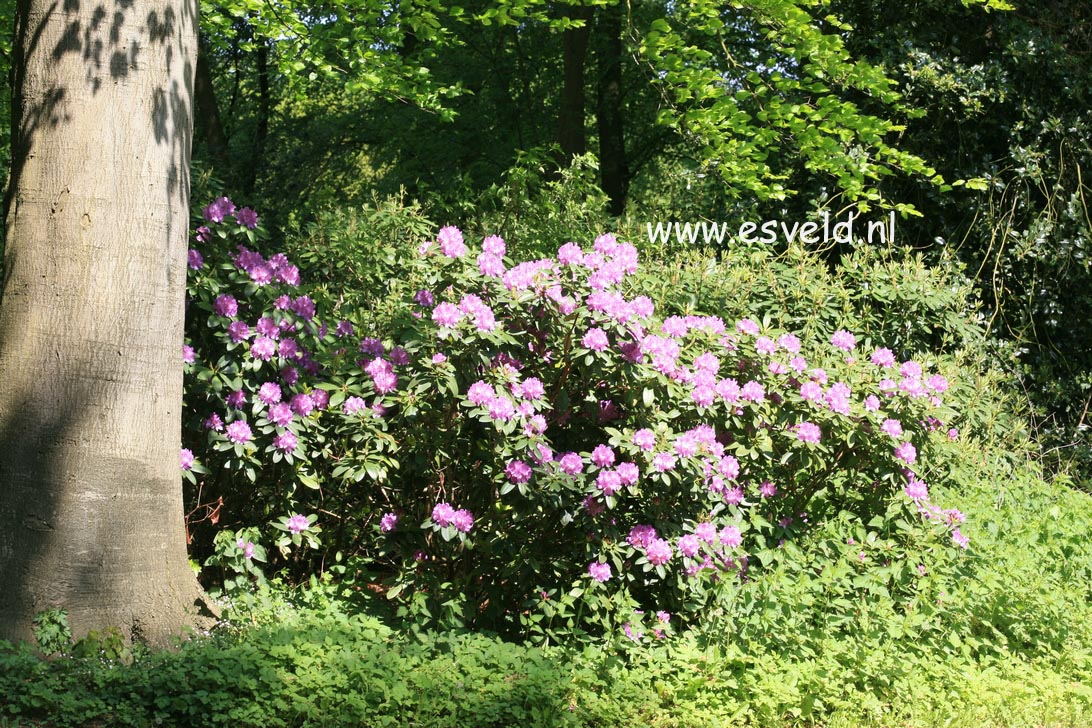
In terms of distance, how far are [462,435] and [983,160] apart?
6.63 m

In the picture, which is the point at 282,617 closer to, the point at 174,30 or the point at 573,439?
the point at 573,439

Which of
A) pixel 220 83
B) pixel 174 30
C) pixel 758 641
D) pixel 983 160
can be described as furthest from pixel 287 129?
pixel 758 641

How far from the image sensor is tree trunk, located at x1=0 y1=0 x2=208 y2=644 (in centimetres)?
389

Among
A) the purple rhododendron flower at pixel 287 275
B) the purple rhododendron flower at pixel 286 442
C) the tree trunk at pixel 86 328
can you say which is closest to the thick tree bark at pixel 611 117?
the purple rhododendron flower at pixel 287 275

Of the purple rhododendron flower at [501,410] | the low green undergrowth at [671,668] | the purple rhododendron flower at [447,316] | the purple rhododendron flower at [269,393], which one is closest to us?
the low green undergrowth at [671,668]

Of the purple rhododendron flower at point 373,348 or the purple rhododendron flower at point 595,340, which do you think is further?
the purple rhododendron flower at point 373,348

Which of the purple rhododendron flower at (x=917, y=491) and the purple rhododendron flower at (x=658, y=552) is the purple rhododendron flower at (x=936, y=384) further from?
the purple rhododendron flower at (x=658, y=552)

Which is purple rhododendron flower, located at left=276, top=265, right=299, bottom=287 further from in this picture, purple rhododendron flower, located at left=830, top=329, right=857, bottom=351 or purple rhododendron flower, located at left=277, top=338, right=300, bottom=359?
purple rhododendron flower, located at left=830, top=329, right=857, bottom=351

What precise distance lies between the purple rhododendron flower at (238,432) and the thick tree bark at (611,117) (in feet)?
29.1

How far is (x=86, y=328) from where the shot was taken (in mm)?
3965

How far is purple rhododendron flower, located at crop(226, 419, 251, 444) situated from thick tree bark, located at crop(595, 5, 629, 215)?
29.1 ft

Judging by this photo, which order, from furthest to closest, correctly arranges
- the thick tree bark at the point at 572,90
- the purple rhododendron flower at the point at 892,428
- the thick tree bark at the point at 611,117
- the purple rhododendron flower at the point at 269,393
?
the thick tree bark at the point at 611,117, the thick tree bark at the point at 572,90, the purple rhododendron flower at the point at 892,428, the purple rhododendron flower at the point at 269,393

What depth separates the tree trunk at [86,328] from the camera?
3889mm

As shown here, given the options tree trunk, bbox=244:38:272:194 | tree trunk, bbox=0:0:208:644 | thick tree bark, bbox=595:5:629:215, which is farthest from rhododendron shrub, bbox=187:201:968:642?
thick tree bark, bbox=595:5:629:215
